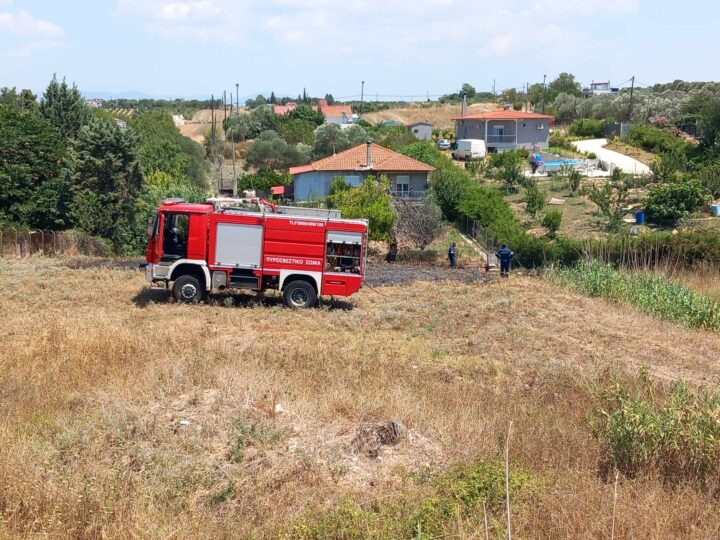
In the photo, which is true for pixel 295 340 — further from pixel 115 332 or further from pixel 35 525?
pixel 35 525

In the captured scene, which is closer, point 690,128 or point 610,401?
point 610,401

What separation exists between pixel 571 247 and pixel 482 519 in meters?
22.5

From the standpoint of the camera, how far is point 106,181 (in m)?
35.3

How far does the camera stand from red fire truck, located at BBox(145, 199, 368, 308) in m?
18.3

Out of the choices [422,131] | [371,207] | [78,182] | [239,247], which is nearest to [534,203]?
[371,207]

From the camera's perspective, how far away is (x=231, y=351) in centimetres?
1376

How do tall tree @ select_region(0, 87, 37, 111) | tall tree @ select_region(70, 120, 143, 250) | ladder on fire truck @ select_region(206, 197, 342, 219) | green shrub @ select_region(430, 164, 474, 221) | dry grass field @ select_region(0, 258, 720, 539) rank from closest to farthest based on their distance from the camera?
dry grass field @ select_region(0, 258, 720, 539)
ladder on fire truck @ select_region(206, 197, 342, 219)
tall tree @ select_region(70, 120, 143, 250)
green shrub @ select_region(430, 164, 474, 221)
tall tree @ select_region(0, 87, 37, 111)

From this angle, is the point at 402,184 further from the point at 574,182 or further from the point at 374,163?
the point at 574,182

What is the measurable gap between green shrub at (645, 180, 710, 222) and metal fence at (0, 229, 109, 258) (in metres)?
26.8

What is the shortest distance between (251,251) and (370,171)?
1021 inches

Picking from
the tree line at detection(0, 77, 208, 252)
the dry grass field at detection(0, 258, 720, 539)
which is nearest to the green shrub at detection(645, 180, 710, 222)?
the dry grass field at detection(0, 258, 720, 539)

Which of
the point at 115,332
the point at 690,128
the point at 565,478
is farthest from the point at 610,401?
the point at 690,128

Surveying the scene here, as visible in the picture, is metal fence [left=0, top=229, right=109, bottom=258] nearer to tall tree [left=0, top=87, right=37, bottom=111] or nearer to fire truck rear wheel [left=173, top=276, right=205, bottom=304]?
fire truck rear wheel [left=173, top=276, right=205, bottom=304]

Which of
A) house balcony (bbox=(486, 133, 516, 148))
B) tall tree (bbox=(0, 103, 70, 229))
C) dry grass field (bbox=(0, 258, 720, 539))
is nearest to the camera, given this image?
dry grass field (bbox=(0, 258, 720, 539))
